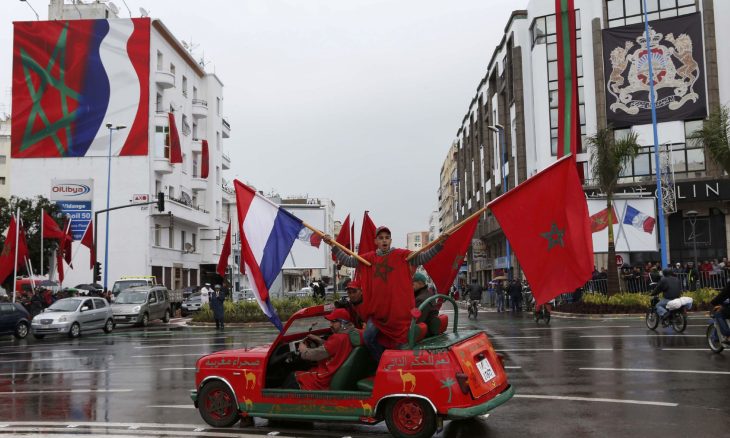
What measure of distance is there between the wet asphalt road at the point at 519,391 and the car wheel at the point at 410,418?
0.57 meters

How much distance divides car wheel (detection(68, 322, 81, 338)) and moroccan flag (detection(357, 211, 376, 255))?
1101 centimetres

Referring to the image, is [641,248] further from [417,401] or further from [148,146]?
[148,146]

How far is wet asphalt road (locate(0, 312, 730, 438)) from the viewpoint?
7473mm

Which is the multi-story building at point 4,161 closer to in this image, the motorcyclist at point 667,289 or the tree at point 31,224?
the tree at point 31,224

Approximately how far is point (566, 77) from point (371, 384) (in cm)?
957

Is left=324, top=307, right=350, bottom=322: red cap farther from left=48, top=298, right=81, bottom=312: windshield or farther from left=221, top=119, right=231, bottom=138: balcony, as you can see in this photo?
left=221, top=119, right=231, bottom=138: balcony

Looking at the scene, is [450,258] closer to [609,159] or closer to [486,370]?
[486,370]

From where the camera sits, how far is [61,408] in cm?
948

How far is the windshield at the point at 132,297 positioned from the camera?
30.0m

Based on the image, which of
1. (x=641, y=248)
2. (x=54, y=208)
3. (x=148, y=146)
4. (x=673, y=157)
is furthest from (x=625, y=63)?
(x=54, y=208)

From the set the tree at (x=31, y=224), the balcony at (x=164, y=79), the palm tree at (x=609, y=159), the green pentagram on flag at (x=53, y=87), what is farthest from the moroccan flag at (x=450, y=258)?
the green pentagram on flag at (x=53, y=87)

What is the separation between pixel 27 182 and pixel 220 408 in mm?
48231

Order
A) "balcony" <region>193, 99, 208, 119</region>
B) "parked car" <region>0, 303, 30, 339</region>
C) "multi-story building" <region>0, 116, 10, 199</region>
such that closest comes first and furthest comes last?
"parked car" <region>0, 303, 30, 339</region>, "balcony" <region>193, 99, 208, 119</region>, "multi-story building" <region>0, 116, 10, 199</region>

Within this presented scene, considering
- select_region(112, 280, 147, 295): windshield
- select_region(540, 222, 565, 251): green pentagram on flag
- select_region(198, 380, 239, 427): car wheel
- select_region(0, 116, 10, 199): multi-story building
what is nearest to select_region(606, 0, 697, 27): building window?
select_region(112, 280, 147, 295): windshield
